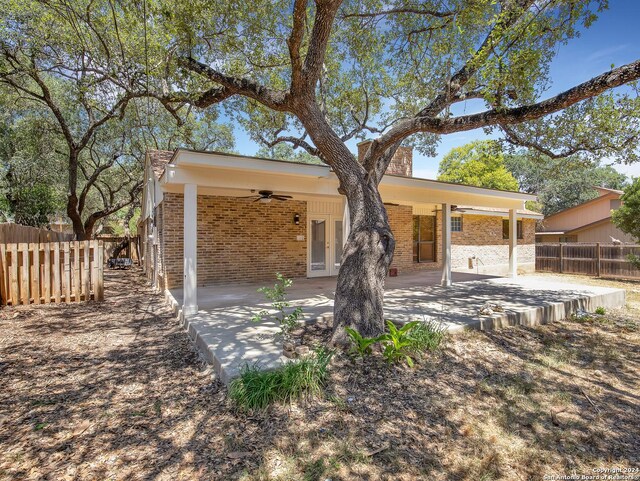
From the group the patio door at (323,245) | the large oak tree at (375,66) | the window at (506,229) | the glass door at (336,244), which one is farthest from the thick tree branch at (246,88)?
the window at (506,229)

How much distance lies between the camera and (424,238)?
1410cm

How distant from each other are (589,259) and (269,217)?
44.2 ft

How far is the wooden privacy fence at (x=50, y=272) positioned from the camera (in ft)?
24.2

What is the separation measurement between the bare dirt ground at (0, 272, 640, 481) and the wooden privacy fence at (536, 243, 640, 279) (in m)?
10.9

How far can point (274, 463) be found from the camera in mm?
2578

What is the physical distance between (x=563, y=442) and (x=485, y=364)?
1.57 meters

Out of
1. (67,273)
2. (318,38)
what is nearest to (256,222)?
(67,273)

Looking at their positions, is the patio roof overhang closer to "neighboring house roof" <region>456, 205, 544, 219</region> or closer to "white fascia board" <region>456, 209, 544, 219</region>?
"neighboring house roof" <region>456, 205, 544, 219</region>

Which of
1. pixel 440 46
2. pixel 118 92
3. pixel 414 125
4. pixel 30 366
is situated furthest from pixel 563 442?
pixel 118 92

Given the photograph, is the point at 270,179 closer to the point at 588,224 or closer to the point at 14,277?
the point at 14,277

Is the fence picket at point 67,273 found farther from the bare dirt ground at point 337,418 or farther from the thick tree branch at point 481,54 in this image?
the thick tree branch at point 481,54

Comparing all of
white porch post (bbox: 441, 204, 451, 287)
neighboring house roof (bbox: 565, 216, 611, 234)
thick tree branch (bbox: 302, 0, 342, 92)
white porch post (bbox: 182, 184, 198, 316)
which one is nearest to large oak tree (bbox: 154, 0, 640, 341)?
thick tree branch (bbox: 302, 0, 342, 92)

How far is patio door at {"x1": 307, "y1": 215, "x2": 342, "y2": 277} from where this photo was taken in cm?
1157

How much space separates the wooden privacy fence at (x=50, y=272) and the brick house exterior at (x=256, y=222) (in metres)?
1.61
